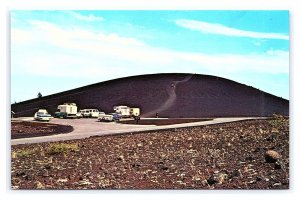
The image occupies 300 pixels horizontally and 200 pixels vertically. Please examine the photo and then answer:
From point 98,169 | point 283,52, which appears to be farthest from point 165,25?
point 98,169

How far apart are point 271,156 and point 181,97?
108 cm

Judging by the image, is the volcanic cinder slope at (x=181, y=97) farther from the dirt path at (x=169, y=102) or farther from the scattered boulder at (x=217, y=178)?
the scattered boulder at (x=217, y=178)

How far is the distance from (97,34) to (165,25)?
69 cm

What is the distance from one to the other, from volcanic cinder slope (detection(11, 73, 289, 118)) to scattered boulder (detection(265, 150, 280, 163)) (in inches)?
15.4

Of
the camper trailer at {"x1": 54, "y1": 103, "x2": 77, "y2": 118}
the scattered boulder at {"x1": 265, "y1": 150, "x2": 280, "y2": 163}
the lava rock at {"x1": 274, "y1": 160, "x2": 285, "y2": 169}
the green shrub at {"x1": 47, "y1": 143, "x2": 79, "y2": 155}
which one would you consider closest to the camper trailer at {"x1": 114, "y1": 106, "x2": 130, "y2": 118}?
the camper trailer at {"x1": 54, "y1": 103, "x2": 77, "y2": 118}

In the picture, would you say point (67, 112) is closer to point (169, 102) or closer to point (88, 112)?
point (88, 112)

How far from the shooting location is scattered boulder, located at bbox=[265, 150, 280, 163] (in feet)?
19.4

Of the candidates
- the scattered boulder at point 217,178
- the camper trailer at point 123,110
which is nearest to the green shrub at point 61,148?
the camper trailer at point 123,110

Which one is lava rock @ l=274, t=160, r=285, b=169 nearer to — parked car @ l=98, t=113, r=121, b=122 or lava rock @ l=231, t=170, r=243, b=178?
lava rock @ l=231, t=170, r=243, b=178

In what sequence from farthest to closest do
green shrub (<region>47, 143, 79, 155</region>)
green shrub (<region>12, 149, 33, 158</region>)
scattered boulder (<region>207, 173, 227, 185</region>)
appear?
green shrub (<region>47, 143, 79, 155</region>), green shrub (<region>12, 149, 33, 158</region>), scattered boulder (<region>207, 173, 227, 185</region>)

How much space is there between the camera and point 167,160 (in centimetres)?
605
